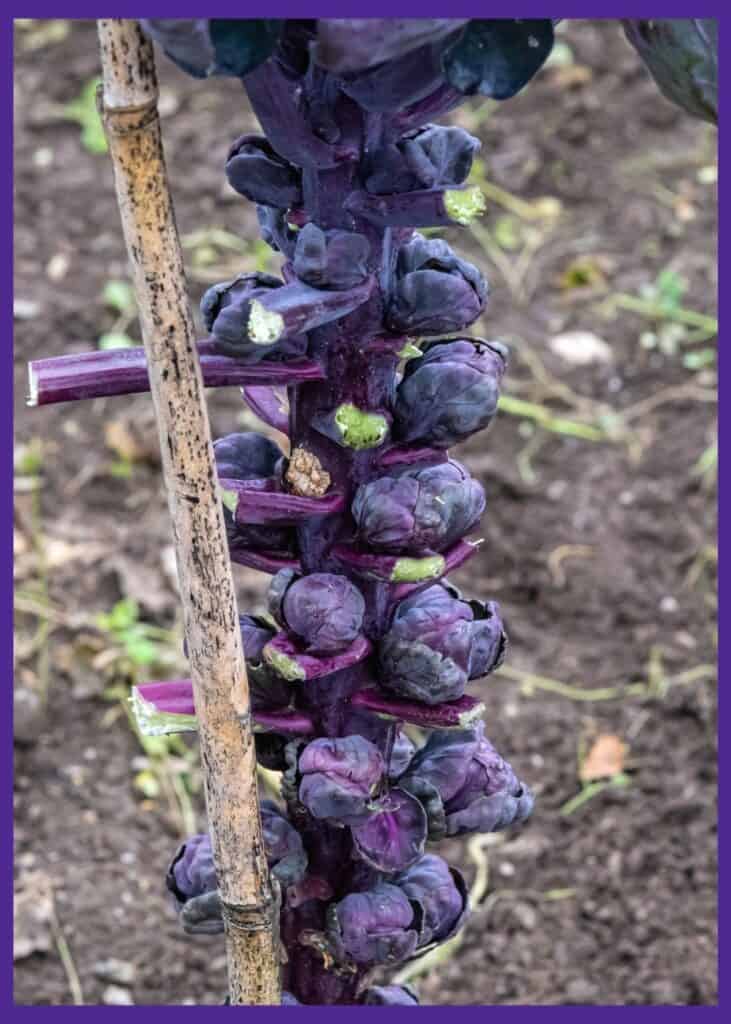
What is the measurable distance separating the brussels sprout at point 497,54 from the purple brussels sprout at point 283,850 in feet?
1.92

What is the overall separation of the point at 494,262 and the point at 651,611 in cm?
103

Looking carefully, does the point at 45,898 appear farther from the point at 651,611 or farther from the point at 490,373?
the point at 490,373

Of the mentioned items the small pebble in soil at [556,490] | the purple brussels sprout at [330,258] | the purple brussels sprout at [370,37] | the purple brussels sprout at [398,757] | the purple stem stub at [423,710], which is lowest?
the small pebble in soil at [556,490]

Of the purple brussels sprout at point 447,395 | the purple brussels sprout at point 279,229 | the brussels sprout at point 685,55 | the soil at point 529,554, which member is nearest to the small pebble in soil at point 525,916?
the soil at point 529,554

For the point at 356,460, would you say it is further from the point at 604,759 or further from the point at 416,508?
the point at 604,759

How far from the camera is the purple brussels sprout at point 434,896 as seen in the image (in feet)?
3.99

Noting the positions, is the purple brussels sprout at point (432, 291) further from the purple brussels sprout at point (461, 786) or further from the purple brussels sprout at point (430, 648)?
the purple brussels sprout at point (461, 786)

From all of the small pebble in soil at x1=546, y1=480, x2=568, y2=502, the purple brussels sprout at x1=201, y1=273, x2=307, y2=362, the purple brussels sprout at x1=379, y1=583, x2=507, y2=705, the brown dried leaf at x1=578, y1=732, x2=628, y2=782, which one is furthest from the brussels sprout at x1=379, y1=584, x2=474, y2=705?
the small pebble in soil at x1=546, y1=480, x2=568, y2=502

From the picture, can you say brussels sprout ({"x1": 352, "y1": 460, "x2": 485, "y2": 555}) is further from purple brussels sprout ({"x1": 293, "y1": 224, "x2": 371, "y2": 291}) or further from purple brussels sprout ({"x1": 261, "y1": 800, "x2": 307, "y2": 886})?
purple brussels sprout ({"x1": 261, "y1": 800, "x2": 307, "y2": 886})

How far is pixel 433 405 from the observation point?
1040 mm

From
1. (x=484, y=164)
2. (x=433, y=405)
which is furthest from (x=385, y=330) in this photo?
(x=484, y=164)

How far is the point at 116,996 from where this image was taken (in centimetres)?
189

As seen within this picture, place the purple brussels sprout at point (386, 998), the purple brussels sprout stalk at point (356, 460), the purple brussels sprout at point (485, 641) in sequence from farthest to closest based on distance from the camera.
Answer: the purple brussels sprout at point (386, 998) → the purple brussels sprout at point (485, 641) → the purple brussels sprout stalk at point (356, 460)

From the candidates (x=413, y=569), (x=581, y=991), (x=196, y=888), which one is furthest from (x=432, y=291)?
(x=581, y=991)
